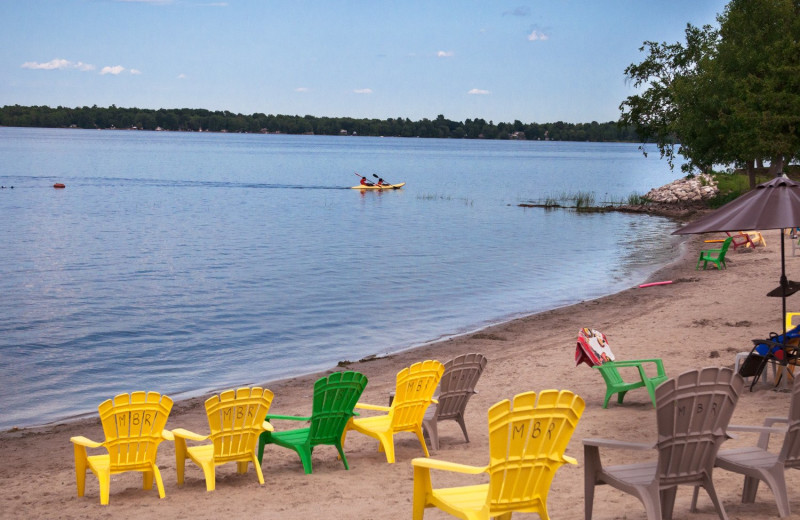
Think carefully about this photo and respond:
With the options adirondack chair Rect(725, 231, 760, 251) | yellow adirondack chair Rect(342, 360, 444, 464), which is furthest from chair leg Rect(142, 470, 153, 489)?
adirondack chair Rect(725, 231, 760, 251)

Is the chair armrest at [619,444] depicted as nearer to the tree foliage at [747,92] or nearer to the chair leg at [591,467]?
the chair leg at [591,467]

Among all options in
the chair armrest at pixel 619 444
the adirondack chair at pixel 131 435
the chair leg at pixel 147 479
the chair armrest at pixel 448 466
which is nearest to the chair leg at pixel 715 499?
the chair armrest at pixel 619 444

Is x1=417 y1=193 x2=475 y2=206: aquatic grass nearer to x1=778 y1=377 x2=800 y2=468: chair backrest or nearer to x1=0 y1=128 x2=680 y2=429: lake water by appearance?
x1=0 y1=128 x2=680 y2=429: lake water

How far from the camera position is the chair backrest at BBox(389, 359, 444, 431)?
8977mm

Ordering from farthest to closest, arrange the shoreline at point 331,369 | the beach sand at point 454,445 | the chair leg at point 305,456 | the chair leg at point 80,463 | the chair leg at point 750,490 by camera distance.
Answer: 1. the shoreline at point 331,369
2. the chair leg at point 305,456
3. the chair leg at point 80,463
4. the beach sand at point 454,445
5. the chair leg at point 750,490

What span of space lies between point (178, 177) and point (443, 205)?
3768 centimetres

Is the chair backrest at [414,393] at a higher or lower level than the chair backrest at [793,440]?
lower

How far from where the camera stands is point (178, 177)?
92750mm

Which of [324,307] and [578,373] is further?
[324,307]

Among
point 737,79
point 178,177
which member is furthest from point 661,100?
point 178,177

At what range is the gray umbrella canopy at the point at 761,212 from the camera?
9414mm

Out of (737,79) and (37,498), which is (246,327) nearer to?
(37,498)

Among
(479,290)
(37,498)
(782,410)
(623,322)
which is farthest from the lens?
(479,290)

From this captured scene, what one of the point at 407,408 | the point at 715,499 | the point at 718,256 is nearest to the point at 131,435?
the point at 407,408
